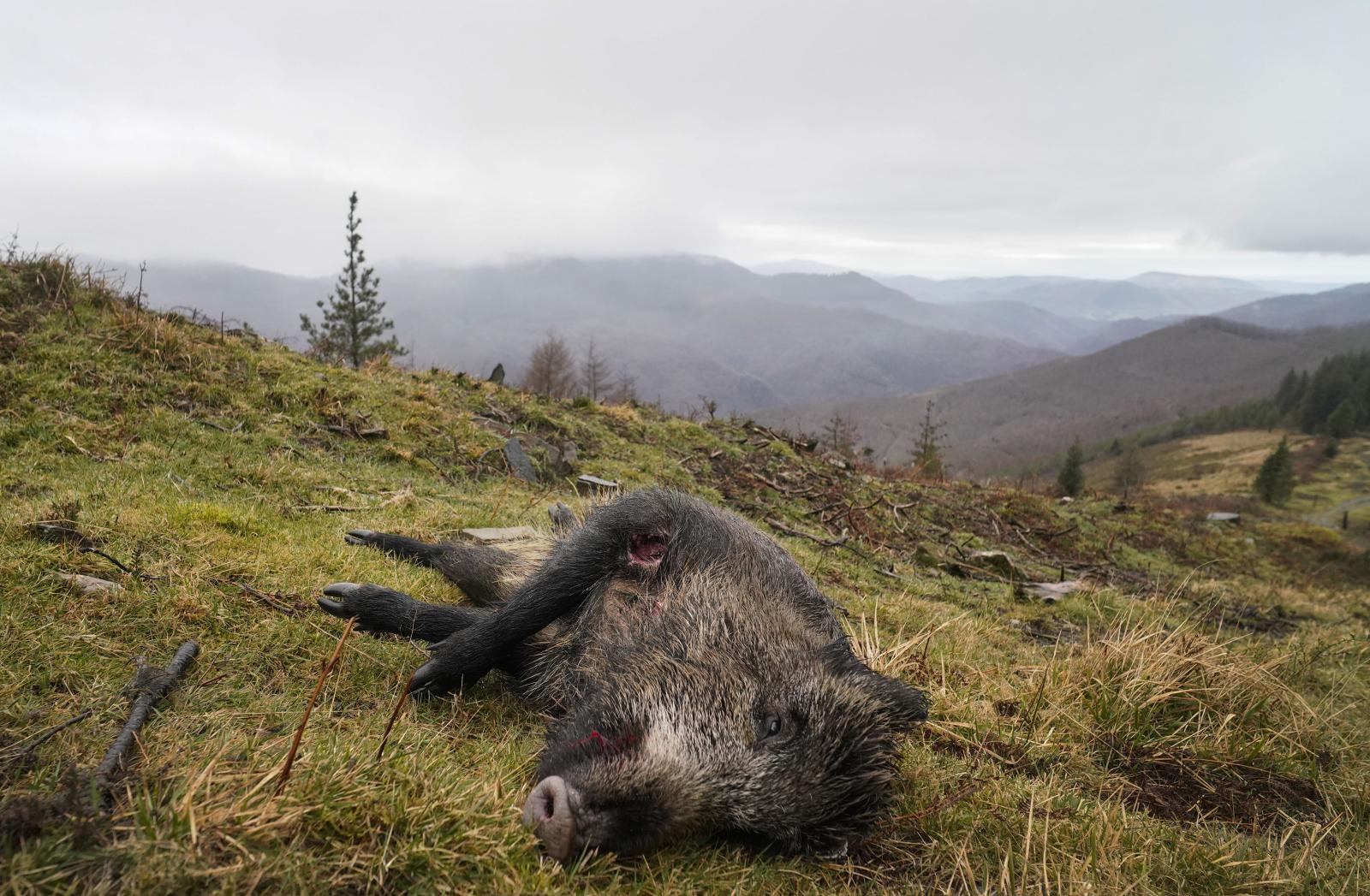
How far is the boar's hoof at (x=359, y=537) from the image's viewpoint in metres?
5.00

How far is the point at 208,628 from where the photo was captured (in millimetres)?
3279

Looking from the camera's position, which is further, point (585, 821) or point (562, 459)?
point (562, 459)

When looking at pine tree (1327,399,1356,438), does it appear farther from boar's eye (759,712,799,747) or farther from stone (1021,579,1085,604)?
boar's eye (759,712,799,747)

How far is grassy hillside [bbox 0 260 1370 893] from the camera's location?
1953 millimetres

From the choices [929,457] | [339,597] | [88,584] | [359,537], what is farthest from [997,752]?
[929,457]

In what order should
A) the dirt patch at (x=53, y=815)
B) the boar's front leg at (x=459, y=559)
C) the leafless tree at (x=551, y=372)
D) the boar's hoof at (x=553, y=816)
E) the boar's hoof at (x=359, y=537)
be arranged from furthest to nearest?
the leafless tree at (x=551, y=372)
the boar's hoof at (x=359, y=537)
the boar's front leg at (x=459, y=559)
the boar's hoof at (x=553, y=816)
the dirt patch at (x=53, y=815)

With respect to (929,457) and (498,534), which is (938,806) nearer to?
(498,534)

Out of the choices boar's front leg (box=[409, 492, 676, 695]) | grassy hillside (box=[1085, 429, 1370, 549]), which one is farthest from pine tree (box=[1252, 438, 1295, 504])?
boar's front leg (box=[409, 492, 676, 695])

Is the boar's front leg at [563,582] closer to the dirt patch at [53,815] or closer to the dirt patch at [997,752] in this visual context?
the dirt patch at [53,815]

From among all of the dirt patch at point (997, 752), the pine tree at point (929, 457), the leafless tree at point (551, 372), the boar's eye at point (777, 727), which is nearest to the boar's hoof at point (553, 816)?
the boar's eye at point (777, 727)

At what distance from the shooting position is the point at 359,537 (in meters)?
5.05

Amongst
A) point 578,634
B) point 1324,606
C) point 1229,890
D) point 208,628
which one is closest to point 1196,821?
point 1229,890

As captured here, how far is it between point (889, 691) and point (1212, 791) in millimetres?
2062

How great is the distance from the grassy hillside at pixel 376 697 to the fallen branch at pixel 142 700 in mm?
56
